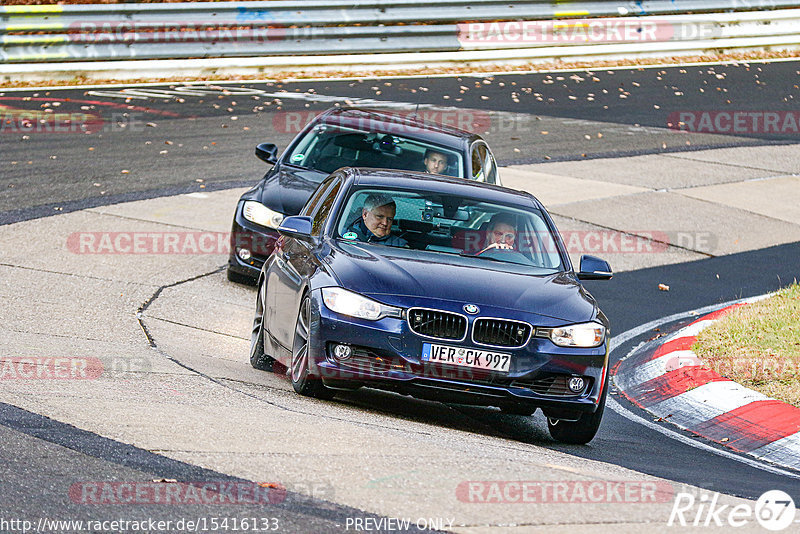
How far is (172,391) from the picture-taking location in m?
7.46

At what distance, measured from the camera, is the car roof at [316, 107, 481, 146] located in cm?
1231

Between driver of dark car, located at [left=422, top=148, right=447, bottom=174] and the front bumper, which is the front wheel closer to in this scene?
the front bumper

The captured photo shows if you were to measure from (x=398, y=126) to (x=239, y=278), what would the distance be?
6.91 feet

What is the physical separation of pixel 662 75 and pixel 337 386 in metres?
21.2

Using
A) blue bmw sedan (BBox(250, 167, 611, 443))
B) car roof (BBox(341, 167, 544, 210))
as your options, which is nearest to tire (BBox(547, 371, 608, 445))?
blue bmw sedan (BBox(250, 167, 611, 443))

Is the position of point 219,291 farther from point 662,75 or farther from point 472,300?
point 662,75

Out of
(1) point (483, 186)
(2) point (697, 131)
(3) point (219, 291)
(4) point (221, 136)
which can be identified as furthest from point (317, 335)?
(2) point (697, 131)

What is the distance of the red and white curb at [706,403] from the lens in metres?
8.34

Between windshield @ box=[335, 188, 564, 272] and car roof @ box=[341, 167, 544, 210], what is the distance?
0.08m

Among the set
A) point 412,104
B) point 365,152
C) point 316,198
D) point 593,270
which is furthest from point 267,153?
point 412,104

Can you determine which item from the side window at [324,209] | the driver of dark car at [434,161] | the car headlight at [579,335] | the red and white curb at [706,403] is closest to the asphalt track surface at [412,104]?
the red and white curb at [706,403]

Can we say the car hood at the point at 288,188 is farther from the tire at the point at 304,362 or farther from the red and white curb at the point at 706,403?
the tire at the point at 304,362

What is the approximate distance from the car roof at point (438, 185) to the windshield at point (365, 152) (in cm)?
259

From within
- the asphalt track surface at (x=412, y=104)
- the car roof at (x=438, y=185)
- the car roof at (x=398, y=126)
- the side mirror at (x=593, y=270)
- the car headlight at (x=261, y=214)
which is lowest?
the asphalt track surface at (x=412, y=104)
